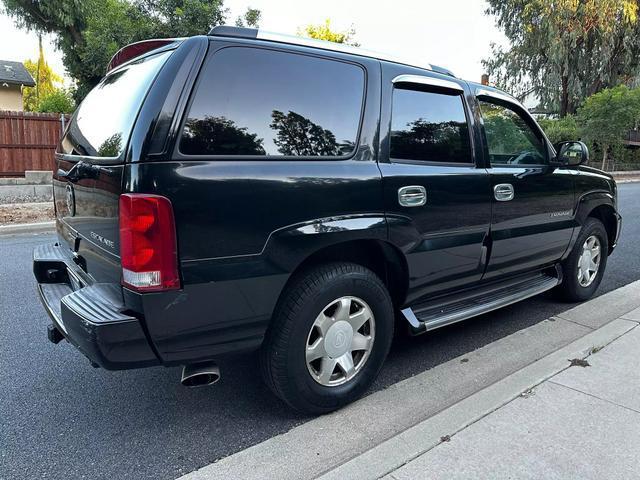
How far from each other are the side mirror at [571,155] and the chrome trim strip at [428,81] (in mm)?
1225

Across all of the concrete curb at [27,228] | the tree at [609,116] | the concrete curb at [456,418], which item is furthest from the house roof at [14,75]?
the tree at [609,116]

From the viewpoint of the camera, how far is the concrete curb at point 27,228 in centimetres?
808

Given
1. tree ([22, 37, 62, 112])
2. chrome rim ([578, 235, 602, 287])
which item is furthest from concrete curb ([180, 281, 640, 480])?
tree ([22, 37, 62, 112])

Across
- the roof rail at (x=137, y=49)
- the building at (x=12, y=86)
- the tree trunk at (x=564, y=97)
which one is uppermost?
the tree trunk at (x=564, y=97)

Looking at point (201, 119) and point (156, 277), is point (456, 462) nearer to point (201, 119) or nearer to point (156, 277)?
point (156, 277)

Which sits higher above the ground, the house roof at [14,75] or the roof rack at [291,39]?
the house roof at [14,75]

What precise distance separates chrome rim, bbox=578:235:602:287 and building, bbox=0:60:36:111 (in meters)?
24.2

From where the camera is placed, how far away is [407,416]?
2715 mm

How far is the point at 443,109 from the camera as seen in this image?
326cm

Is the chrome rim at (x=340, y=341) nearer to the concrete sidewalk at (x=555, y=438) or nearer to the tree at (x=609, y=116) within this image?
the concrete sidewalk at (x=555, y=438)

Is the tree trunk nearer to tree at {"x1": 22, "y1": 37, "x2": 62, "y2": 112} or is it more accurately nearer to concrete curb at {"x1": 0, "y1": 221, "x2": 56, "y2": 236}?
concrete curb at {"x1": 0, "y1": 221, "x2": 56, "y2": 236}

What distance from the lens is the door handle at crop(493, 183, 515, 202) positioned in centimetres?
342

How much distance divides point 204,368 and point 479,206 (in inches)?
81.5

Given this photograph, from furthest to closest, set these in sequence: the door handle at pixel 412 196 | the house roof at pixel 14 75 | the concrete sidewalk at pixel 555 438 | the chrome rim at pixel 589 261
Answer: the house roof at pixel 14 75, the chrome rim at pixel 589 261, the door handle at pixel 412 196, the concrete sidewalk at pixel 555 438
